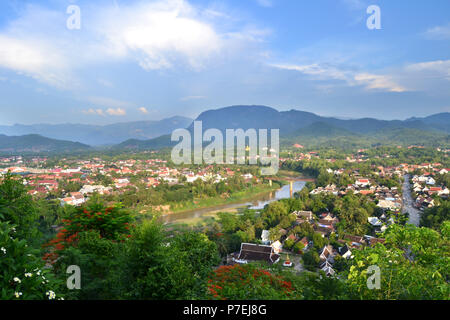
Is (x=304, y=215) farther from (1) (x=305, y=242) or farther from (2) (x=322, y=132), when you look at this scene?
(2) (x=322, y=132)

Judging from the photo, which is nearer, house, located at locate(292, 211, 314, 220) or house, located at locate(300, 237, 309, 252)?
house, located at locate(300, 237, 309, 252)

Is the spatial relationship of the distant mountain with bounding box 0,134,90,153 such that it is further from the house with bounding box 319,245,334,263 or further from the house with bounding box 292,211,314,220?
the house with bounding box 319,245,334,263

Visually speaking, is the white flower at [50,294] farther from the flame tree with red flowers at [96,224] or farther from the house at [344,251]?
the house at [344,251]

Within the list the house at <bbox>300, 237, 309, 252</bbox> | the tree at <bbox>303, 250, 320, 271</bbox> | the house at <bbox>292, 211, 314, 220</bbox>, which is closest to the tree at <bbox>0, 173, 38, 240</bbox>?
the tree at <bbox>303, 250, 320, 271</bbox>

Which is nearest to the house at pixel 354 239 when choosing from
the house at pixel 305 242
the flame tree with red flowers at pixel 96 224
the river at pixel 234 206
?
the house at pixel 305 242

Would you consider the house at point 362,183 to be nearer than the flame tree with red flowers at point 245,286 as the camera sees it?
No
